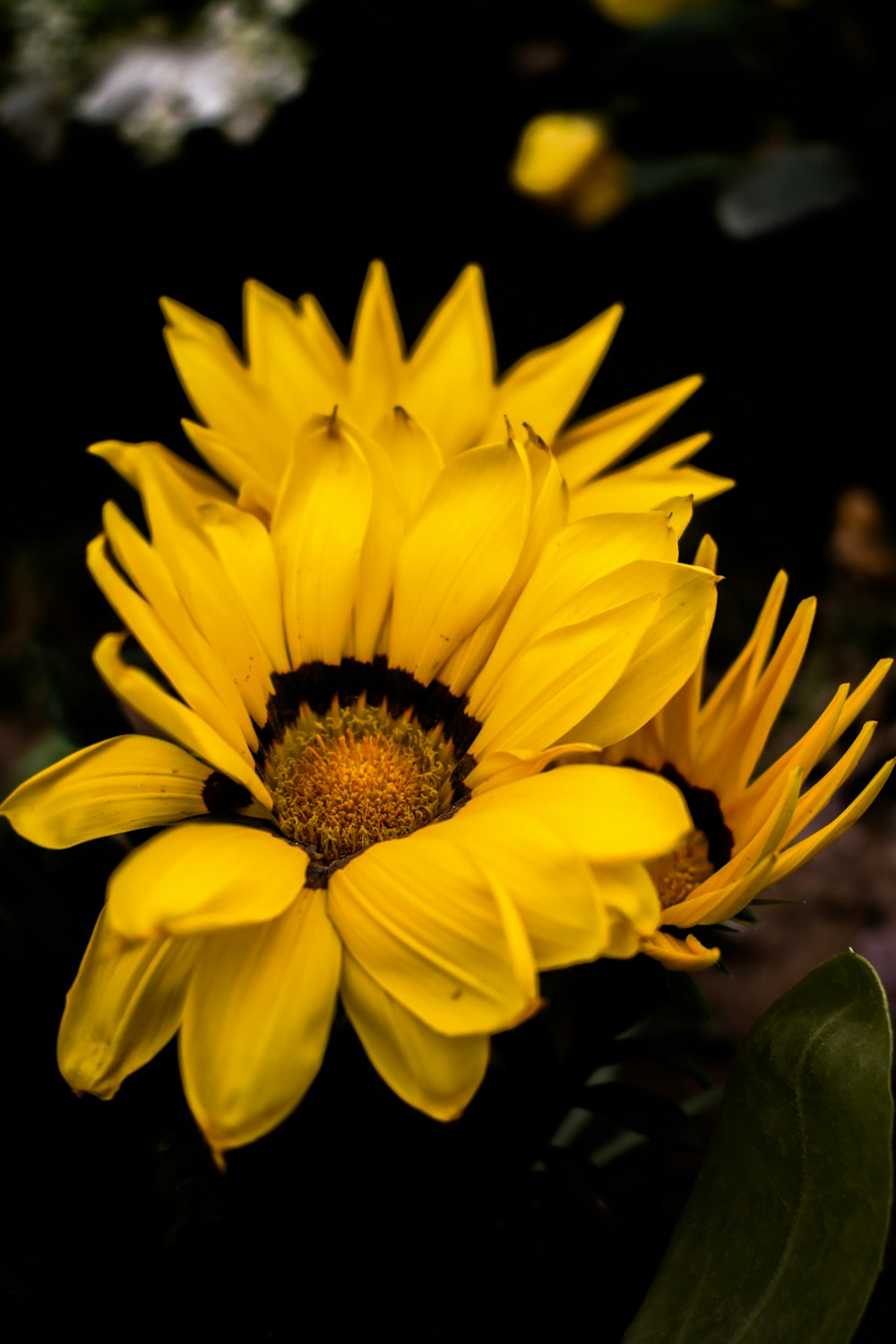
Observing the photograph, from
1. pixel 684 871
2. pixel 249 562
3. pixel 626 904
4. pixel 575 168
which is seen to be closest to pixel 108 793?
pixel 249 562

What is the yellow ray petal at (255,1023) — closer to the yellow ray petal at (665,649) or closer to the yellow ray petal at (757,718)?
the yellow ray petal at (665,649)

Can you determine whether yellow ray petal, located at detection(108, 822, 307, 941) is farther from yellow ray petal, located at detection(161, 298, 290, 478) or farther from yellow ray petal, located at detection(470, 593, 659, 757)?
yellow ray petal, located at detection(161, 298, 290, 478)

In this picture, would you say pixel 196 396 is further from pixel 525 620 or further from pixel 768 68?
pixel 768 68

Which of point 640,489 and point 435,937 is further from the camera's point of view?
point 640,489

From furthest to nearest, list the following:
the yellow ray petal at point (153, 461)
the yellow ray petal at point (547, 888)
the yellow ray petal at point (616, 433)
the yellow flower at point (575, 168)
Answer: the yellow flower at point (575, 168), the yellow ray petal at point (616, 433), the yellow ray petal at point (153, 461), the yellow ray petal at point (547, 888)

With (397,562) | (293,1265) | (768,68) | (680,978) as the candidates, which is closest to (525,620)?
(397,562)

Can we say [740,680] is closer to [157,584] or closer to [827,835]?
[827,835]

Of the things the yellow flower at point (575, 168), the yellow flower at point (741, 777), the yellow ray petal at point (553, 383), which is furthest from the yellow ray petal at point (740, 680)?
the yellow flower at point (575, 168)
